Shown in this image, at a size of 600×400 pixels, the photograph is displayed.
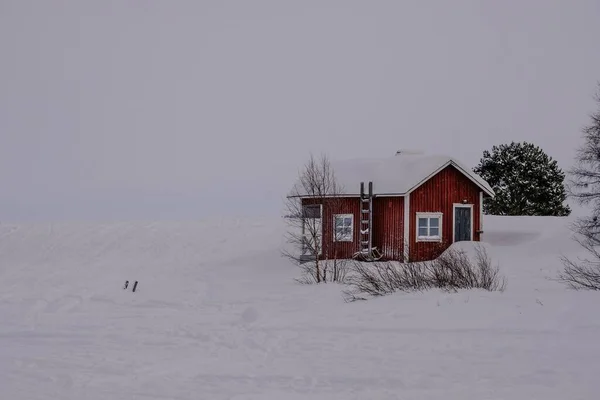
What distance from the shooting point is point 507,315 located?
40.1 ft

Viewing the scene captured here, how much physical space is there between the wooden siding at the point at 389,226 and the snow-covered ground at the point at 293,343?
582 cm

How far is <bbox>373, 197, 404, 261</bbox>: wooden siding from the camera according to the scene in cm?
2919

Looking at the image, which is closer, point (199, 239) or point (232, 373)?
point (232, 373)

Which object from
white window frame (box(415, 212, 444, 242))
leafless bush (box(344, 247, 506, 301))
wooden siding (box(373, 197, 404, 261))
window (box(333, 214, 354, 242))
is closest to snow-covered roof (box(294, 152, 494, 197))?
wooden siding (box(373, 197, 404, 261))

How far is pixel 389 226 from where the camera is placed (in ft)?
97.1

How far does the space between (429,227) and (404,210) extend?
1.75 metres

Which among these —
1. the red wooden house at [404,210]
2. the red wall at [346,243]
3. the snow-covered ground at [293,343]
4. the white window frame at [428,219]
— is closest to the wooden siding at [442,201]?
the red wooden house at [404,210]

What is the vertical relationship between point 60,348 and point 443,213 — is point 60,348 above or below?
below

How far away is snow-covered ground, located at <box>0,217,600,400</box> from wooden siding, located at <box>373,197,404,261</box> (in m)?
5.82

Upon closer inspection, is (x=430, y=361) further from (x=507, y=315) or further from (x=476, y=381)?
(x=507, y=315)

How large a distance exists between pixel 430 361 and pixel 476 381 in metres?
1.27

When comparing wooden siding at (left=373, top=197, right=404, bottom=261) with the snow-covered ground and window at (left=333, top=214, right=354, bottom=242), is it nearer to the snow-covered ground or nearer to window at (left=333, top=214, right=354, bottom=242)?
window at (left=333, top=214, right=354, bottom=242)

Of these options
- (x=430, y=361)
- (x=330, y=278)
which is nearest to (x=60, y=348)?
(x=430, y=361)

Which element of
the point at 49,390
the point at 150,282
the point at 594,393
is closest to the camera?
the point at 594,393
